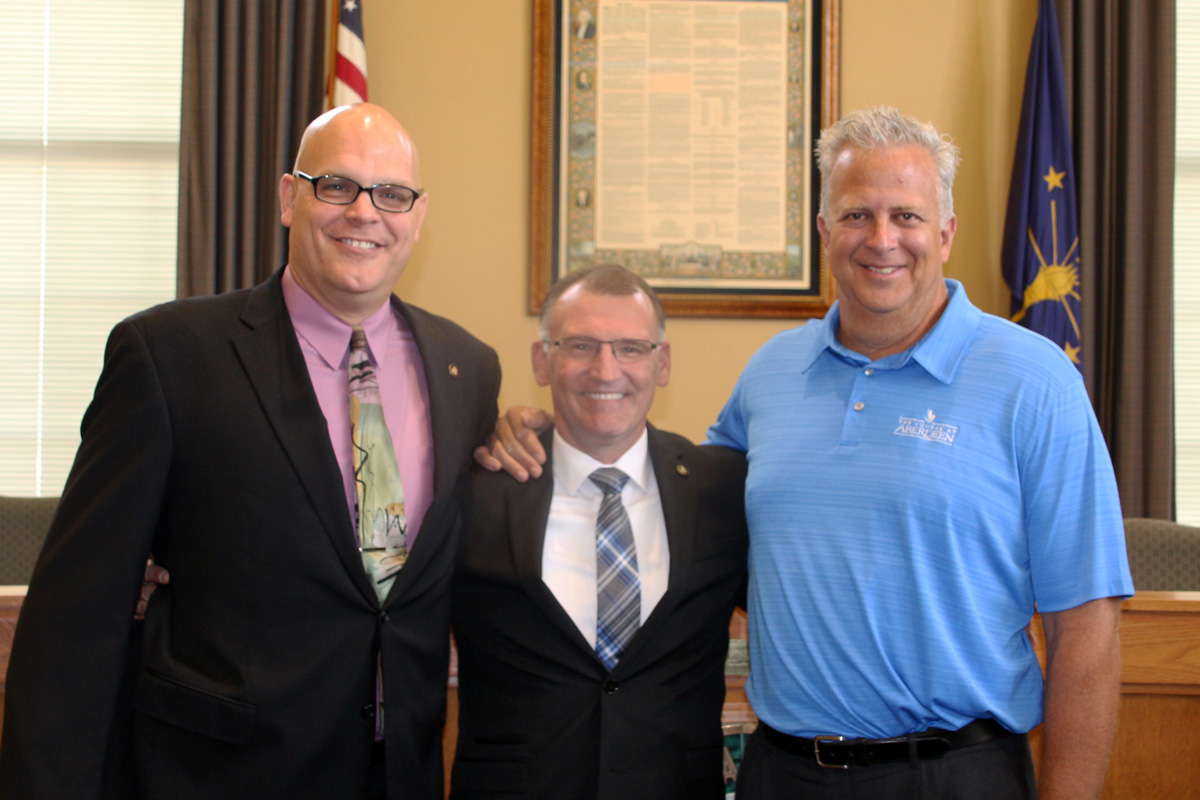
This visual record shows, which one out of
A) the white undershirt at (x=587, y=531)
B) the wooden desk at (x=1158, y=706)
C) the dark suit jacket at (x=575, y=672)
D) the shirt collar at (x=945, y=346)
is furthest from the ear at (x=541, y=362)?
the wooden desk at (x=1158, y=706)

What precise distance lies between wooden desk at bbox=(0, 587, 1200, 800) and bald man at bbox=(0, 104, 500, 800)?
0.53 m

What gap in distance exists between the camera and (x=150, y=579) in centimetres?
162

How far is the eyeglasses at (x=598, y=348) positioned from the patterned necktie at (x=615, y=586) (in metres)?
0.31

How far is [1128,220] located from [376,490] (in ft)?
12.4

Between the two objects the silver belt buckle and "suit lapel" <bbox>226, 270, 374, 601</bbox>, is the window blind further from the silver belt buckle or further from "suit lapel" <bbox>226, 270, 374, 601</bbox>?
the silver belt buckle

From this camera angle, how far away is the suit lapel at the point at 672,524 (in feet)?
5.61

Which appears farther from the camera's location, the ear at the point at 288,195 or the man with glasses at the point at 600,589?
the ear at the point at 288,195

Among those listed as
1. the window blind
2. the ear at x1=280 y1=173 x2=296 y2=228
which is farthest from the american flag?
the ear at x1=280 y1=173 x2=296 y2=228

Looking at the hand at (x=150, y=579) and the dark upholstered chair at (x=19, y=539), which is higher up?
the hand at (x=150, y=579)

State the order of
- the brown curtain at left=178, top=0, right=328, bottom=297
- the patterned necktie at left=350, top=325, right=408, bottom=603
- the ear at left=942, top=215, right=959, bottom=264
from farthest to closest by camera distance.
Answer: the brown curtain at left=178, top=0, right=328, bottom=297 → the ear at left=942, top=215, right=959, bottom=264 → the patterned necktie at left=350, top=325, right=408, bottom=603

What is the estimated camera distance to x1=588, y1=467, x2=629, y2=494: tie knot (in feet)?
6.14

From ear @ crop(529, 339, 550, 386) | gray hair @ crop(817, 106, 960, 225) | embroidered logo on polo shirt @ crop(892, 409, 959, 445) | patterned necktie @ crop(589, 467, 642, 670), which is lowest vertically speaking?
patterned necktie @ crop(589, 467, 642, 670)

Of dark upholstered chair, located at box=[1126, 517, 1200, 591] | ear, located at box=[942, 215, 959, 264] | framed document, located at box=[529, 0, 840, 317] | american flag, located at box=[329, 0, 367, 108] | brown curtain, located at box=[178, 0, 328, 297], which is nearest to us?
ear, located at box=[942, 215, 959, 264]

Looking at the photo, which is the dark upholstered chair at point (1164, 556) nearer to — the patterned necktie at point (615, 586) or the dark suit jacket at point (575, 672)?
the dark suit jacket at point (575, 672)
